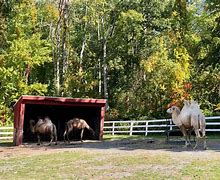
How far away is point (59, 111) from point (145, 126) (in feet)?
17.5

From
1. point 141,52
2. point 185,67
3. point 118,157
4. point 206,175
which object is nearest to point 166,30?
point 141,52

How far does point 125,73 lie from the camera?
37250mm

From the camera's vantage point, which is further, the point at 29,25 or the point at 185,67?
the point at 29,25

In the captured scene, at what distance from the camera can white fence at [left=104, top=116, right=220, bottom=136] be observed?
21.8m

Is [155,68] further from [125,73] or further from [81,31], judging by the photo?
[81,31]

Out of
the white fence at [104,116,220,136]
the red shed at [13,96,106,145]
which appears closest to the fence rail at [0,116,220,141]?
the white fence at [104,116,220,136]

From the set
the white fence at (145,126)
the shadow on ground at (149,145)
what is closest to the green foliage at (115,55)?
the white fence at (145,126)

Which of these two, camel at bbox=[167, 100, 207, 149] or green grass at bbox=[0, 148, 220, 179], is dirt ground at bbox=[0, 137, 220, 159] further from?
green grass at bbox=[0, 148, 220, 179]

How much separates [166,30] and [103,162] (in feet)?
86.4

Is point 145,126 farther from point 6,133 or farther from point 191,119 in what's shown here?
point 191,119

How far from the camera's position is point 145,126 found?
24.2 meters

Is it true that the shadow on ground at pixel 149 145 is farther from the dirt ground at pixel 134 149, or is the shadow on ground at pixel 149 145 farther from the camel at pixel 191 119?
the camel at pixel 191 119

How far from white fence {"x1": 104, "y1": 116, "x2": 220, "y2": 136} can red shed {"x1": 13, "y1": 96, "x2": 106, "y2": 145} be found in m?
3.04

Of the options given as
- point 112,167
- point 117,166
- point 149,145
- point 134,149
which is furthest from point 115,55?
point 112,167
